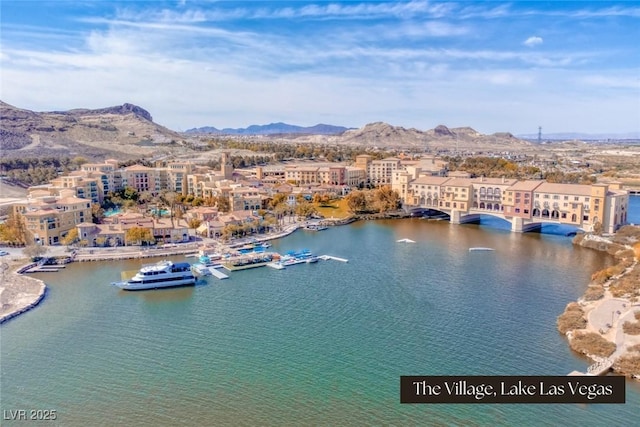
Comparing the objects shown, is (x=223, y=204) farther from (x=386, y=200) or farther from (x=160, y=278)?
(x=160, y=278)

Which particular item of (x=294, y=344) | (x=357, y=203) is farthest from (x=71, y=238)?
(x=357, y=203)

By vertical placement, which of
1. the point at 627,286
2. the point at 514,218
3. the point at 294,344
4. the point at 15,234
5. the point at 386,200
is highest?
the point at 386,200

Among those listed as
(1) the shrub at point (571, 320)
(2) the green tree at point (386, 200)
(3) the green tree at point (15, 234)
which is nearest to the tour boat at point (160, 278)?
(3) the green tree at point (15, 234)

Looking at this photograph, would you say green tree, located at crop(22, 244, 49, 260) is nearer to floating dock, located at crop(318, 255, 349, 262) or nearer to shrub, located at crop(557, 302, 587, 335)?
floating dock, located at crop(318, 255, 349, 262)

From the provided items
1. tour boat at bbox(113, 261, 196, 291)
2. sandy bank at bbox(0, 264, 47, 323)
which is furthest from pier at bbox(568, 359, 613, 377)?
sandy bank at bbox(0, 264, 47, 323)

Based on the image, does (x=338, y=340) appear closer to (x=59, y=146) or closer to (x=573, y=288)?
(x=573, y=288)

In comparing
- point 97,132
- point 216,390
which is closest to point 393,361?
point 216,390
